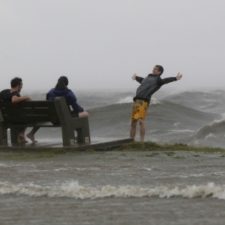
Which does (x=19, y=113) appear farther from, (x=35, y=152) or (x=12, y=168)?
(x=12, y=168)

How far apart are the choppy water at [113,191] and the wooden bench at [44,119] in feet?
3.65

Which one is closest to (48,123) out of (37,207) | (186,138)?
(37,207)

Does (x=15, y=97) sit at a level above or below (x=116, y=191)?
above

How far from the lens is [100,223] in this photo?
260 inches

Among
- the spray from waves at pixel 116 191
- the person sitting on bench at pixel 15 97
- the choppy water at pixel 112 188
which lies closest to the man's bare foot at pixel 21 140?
the person sitting on bench at pixel 15 97

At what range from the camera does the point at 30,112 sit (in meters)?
12.2

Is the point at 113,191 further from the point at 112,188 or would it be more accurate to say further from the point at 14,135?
the point at 14,135

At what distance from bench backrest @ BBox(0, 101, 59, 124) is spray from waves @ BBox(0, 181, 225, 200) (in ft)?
12.7

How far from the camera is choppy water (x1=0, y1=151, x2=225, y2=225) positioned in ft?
22.4

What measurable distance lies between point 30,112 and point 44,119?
26cm

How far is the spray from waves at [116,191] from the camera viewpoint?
765 centimetres

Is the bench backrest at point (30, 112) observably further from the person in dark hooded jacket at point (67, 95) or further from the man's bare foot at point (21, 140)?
the person in dark hooded jacket at point (67, 95)

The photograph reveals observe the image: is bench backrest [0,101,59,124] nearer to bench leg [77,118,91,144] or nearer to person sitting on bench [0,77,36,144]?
person sitting on bench [0,77,36,144]

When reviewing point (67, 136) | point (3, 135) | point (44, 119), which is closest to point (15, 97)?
point (44, 119)
